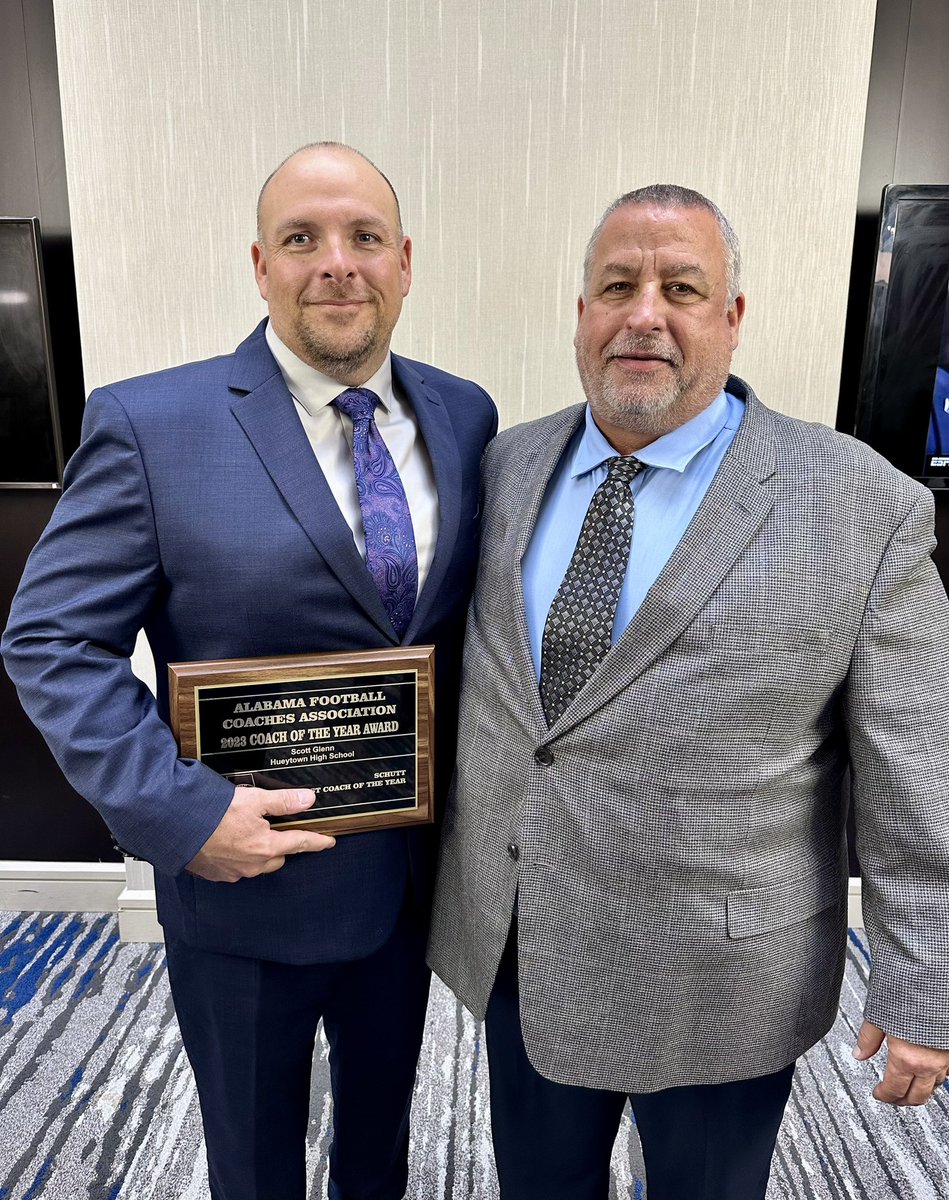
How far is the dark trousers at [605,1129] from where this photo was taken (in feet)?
4.08

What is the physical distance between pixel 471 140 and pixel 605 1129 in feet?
6.86

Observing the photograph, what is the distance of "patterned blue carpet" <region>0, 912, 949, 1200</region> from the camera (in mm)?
1764

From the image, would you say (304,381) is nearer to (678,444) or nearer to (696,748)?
(678,444)

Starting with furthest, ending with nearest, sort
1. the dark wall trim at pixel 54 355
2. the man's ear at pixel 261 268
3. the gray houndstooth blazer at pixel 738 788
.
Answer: the dark wall trim at pixel 54 355 < the man's ear at pixel 261 268 < the gray houndstooth blazer at pixel 738 788

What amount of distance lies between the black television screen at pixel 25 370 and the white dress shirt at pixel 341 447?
1.35m

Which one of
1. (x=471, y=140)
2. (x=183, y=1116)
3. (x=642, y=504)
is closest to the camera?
(x=642, y=504)

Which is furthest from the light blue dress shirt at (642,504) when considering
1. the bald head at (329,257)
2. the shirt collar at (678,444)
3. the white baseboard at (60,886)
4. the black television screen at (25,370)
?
the white baseboard at (60,886)

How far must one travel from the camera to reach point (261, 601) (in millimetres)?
1188

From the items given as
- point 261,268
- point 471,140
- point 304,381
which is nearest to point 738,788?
point 304,381

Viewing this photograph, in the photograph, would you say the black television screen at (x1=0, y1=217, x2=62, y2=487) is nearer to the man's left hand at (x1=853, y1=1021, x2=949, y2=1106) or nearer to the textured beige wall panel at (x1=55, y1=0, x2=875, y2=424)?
the textured beige wall panel at (x1=55, y1=0, x2=875, y2=424)

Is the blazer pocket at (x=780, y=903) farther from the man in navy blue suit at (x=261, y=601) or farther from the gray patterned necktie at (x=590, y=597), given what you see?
the man in navy blue suit at (x=261, y=601)

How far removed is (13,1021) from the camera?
219 centimetres

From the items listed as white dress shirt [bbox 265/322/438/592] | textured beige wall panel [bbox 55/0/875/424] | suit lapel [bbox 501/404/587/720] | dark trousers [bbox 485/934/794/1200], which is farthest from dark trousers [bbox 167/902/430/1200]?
textured beige wall panel [bbox 55/0/875/424]

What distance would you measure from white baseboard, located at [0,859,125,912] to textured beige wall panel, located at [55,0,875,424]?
1464mm
